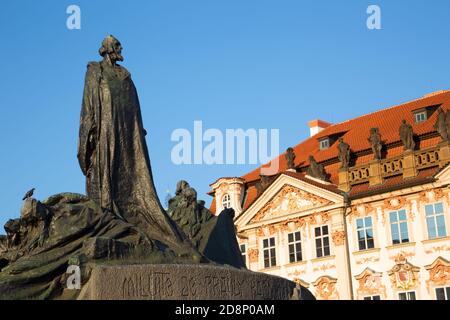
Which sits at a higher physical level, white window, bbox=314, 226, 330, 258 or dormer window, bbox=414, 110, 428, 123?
dormer window, bbox=414, 110, 428, 123

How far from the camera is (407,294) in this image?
91.4 feet

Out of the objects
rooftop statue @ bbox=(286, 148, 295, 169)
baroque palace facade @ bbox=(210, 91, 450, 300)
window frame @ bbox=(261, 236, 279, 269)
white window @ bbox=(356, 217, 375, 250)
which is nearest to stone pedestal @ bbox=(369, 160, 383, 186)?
baroque palace facade @ bbox=(210, 91, 450, 300)

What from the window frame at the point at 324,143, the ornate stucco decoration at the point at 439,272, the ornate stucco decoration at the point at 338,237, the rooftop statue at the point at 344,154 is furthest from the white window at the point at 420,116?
the ornate stucco decoration at the point at 439,272

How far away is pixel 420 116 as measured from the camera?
31391 millimetres

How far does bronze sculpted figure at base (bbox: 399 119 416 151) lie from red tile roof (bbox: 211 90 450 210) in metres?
0.67

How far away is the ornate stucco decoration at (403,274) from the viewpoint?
27.8 meters

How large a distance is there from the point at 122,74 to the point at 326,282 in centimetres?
2202

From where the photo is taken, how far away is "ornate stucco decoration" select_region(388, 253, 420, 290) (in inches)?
1094

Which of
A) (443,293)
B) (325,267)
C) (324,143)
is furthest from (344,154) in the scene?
(443,293)

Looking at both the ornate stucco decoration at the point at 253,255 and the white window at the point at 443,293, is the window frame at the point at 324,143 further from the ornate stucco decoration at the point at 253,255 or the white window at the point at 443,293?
the white window at the point at 443,293

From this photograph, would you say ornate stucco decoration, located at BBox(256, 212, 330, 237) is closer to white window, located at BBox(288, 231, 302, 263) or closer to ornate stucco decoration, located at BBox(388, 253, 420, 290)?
white window, located at BBox(288, 231, 302, 263)
